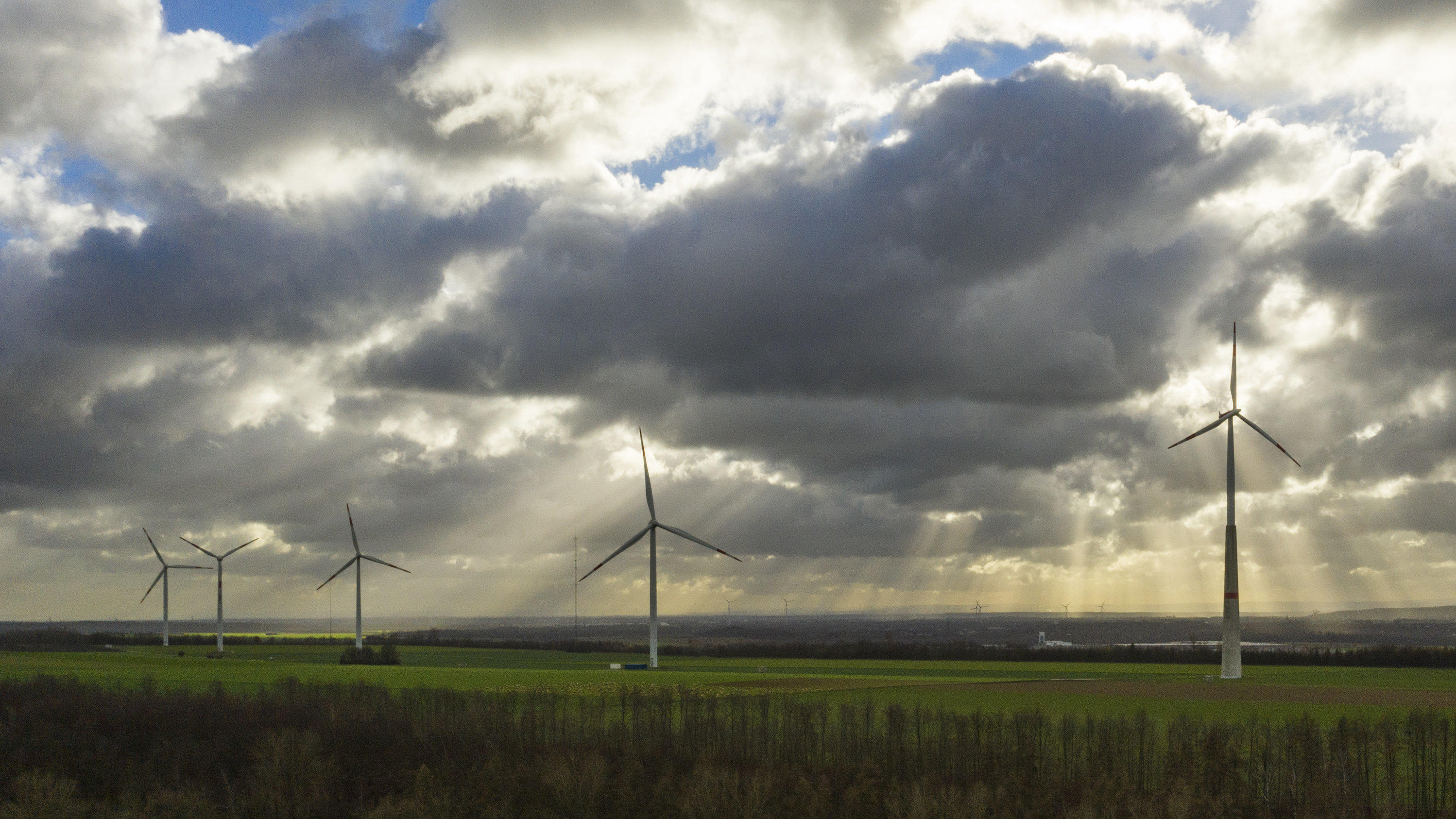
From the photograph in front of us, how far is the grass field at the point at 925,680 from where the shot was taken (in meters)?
96.5

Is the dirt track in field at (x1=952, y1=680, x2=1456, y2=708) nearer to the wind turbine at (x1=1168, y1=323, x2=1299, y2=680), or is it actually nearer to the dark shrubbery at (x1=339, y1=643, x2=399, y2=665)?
the wind turbine at (x1=1168, y1=323, x2=1299, y2=680)

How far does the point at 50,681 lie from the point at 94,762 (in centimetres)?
4135

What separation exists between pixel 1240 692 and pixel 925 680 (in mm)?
34751

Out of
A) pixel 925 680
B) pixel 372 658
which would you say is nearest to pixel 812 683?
pixel 925 680

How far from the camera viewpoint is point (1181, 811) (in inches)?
1909

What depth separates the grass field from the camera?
3799 inches

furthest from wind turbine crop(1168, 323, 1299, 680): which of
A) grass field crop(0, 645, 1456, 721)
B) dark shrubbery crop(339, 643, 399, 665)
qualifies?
dark shrubbery crop(339, 643, 399, 665)

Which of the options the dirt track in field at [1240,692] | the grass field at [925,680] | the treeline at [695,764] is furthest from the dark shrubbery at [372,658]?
the dirt track in field at [1240,692]

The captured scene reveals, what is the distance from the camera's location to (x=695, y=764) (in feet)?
221

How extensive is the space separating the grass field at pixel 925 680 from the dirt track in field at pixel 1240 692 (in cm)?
27

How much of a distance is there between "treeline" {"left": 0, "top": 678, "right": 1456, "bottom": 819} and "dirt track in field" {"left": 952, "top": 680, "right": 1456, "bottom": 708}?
16431 mm

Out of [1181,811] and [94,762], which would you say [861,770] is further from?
[94,762]

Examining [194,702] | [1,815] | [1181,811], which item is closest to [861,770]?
[1181,811]

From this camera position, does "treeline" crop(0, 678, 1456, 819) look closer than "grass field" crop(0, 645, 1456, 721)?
Yes
